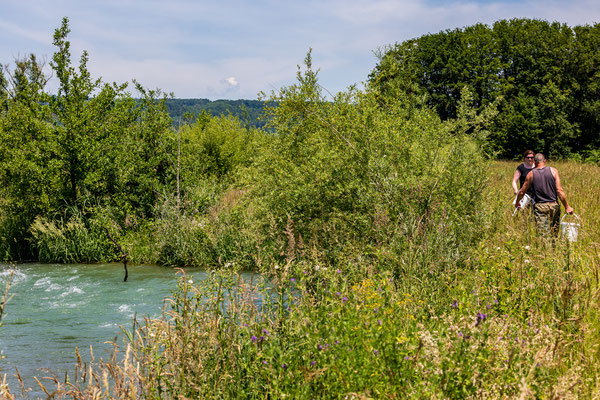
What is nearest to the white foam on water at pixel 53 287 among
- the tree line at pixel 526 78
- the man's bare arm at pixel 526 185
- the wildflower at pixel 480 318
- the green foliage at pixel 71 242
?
the green foliage at pixel 71 242

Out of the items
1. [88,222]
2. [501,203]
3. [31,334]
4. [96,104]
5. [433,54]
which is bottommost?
[31,334]

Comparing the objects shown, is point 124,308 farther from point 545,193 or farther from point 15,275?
point 545,193

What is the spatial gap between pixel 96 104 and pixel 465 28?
131ft

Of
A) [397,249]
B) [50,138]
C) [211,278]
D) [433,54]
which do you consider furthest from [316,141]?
[433,54]

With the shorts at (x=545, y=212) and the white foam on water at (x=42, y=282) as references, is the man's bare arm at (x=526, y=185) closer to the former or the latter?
the shorts at (x=545, y=212)

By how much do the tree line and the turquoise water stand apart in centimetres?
2908

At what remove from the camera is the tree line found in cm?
3850

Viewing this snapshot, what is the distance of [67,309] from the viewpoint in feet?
31.9

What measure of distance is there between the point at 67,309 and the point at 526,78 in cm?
4163

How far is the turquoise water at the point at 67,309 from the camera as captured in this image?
282 inches

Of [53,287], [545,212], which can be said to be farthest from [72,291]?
[545,212]

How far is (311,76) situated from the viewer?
11.1 metres

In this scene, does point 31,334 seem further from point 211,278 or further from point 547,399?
point 547,399

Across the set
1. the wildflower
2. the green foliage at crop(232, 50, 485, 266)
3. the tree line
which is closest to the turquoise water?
the green foliage at crop(232, 50, 485, 266)
